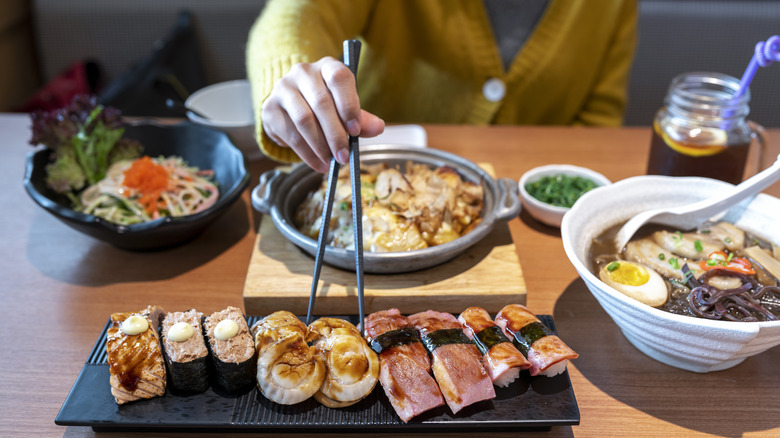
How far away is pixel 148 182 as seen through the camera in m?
1.65

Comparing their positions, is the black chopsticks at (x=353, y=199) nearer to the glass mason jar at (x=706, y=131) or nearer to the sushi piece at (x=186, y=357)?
the sushi piece at (x=186, y=357)

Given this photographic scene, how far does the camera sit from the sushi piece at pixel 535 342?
1047 millimetres

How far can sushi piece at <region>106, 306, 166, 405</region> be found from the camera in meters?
0.99

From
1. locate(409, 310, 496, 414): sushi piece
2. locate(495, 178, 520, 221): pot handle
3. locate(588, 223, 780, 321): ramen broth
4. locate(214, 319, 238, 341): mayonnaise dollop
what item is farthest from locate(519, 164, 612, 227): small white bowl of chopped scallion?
locate(214, 319, 238, 341): mayonnaise dollop

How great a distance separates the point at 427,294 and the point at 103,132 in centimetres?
116

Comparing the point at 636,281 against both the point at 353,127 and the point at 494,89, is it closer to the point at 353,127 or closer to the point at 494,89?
the point at 353,127

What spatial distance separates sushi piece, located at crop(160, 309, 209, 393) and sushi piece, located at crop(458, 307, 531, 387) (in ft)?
1.70

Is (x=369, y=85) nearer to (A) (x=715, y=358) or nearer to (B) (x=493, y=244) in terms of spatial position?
(B) (x=493, y=244)

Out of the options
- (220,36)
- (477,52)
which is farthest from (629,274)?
(220,36)

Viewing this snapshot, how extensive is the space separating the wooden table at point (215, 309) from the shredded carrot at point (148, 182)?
17cm

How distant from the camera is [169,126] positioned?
1.87 meters

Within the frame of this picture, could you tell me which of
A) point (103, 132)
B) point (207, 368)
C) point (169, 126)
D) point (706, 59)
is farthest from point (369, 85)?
point (706, 59)

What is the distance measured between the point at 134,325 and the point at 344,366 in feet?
1.34

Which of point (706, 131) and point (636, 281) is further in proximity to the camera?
point (706, 131)
